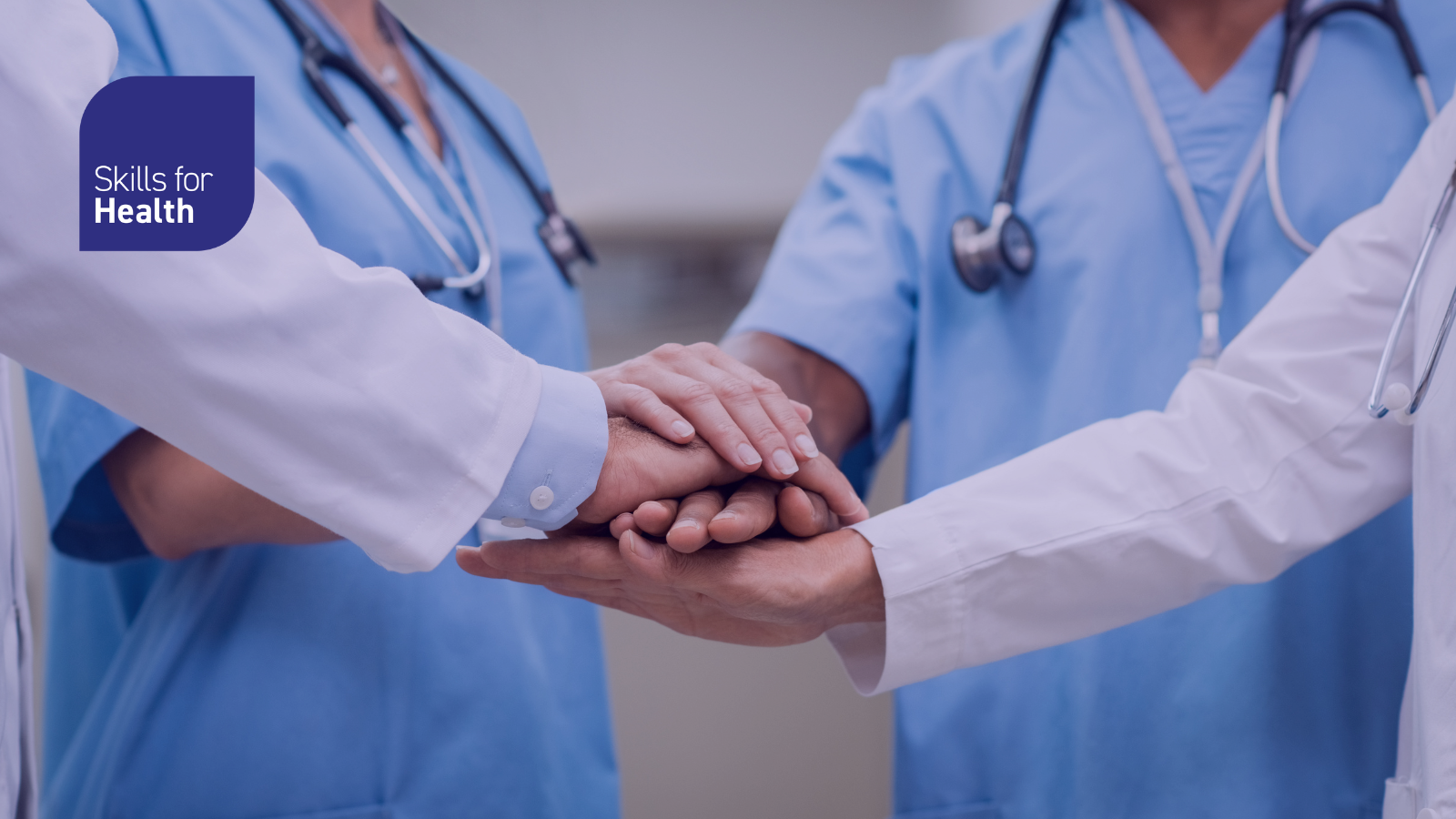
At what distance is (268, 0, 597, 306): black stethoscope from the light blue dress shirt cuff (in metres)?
0.20

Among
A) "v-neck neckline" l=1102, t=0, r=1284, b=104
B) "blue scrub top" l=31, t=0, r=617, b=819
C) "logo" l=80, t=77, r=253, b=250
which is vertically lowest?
"blue scrub top" l=31, t=0, r=617, b=819

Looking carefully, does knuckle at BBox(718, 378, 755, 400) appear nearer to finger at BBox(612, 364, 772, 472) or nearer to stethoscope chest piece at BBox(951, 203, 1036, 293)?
finger at BBox(612, 364, 772, 472)

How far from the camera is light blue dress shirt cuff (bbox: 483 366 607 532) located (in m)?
0.63

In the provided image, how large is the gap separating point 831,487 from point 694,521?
133mm

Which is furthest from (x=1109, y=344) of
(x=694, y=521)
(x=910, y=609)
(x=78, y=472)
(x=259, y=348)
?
(x=78, y=472)

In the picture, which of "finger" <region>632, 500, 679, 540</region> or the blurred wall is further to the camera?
the blurred wall

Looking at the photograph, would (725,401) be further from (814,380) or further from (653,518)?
(814,380)

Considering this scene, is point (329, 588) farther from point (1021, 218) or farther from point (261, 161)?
point (1021, 218)

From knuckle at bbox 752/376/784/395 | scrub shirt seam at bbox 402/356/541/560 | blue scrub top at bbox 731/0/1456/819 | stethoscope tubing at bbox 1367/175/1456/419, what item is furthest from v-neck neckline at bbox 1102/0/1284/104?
scrub shirt seam at bbox 402/356/541/560

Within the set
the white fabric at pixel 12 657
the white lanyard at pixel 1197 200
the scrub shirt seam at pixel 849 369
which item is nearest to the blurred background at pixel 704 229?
the scrub shirt seam at pixel 849 369

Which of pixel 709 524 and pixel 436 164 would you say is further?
pixel 436 164

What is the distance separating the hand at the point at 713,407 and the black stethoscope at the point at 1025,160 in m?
0.26

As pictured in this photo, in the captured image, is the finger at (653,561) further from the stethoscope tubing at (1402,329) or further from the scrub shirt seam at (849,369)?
the stethoscope tubing at (1402,329)

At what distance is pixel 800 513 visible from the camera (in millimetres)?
721
